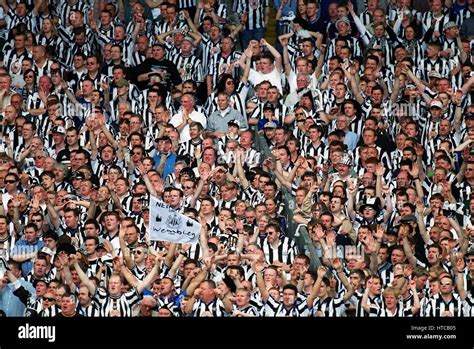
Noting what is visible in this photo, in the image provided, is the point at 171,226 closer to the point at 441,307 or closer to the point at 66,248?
the point at 66,248

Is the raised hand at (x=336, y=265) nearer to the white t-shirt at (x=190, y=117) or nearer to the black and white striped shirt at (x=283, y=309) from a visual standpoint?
the black and white striped shirt at (x=283, y=309)

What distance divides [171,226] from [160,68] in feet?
6.39

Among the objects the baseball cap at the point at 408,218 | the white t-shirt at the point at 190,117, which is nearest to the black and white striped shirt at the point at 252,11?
the white t-shirt at the point at 190,117

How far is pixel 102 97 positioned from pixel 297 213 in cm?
245

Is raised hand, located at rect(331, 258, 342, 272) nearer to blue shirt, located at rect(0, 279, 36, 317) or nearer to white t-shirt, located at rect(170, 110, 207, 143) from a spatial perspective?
white t-shirt, located at rect(170, 110, 207, 143)

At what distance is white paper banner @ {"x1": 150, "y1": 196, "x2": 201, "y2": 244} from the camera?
14.9m

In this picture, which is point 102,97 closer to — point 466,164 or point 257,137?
point 257,137

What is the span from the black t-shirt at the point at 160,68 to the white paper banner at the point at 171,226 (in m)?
1.48

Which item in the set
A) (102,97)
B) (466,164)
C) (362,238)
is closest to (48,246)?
(102,97)

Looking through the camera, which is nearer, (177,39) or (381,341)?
(381,341)

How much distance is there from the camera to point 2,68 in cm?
1619

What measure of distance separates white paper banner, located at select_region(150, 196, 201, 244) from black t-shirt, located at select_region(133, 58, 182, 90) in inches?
58.4

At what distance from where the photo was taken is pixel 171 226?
49.0ft

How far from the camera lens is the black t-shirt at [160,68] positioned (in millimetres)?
15984
